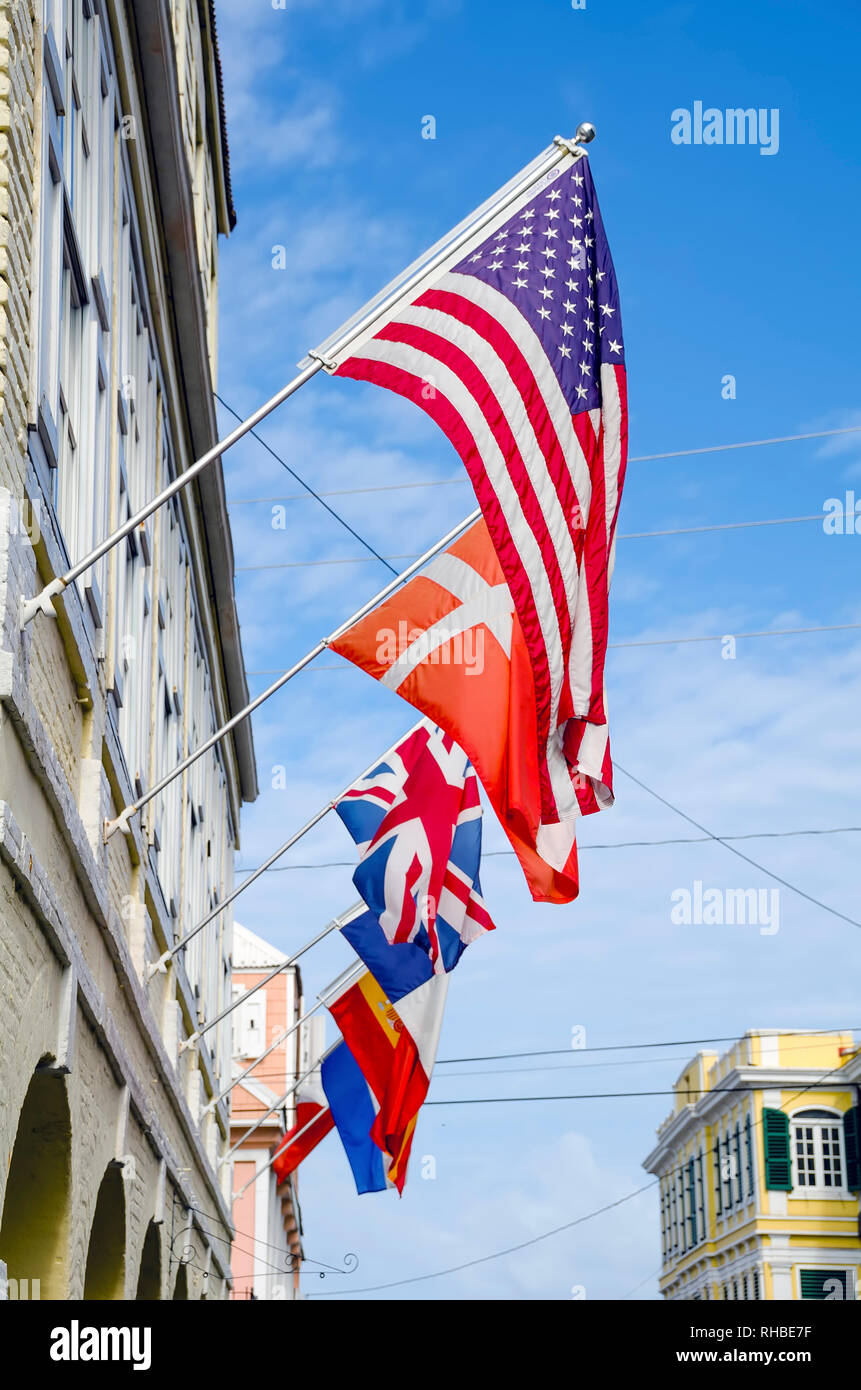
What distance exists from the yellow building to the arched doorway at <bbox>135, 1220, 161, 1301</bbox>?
138 feet

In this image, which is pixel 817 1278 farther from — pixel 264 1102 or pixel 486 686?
pixel 486 686

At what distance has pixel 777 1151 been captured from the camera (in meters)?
59.2

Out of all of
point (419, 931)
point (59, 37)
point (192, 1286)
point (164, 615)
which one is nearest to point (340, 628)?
point (419, 931)

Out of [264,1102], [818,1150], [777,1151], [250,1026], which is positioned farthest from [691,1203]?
[264,1102]

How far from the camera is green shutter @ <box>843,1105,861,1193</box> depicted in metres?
57.3

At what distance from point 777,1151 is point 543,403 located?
54281 millimetres

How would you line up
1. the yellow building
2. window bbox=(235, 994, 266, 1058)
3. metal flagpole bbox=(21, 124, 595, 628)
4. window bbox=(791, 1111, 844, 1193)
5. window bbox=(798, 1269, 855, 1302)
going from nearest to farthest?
metal flagpole bbox=(21, 124, 595, 628) < window bbox=(235, 994, 266, 1058) < window bbox=(798, 1269, 855, 1302) < the yellow building < window bbox=(791, 1111, 844, 1193)

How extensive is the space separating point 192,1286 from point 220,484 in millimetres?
8177

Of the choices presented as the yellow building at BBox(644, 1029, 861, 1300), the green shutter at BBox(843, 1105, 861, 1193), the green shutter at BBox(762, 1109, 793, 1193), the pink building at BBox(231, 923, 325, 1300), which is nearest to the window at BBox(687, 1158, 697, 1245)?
the yellow building at BBox(644, 1029, 861, 1300)

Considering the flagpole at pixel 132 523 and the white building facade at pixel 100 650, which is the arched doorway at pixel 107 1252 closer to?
the white building facade at pixel 100 650

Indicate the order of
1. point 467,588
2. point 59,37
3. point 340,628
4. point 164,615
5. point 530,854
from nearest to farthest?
point 59,37
point 530,854
point 467,588
point 340,628
point 164,615

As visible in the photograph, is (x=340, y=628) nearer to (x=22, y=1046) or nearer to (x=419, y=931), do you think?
(x=419, y=931)

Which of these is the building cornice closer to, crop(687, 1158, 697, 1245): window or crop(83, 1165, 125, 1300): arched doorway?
crop(687, 1158, 697, 1245): window

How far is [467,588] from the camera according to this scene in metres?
11.1
